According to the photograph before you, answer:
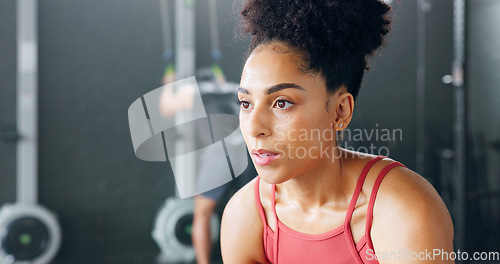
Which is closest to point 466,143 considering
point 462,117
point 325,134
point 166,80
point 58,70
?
point 462,117

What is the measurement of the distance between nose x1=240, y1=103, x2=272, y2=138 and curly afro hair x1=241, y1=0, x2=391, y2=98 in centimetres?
12

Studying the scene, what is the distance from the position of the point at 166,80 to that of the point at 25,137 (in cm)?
70

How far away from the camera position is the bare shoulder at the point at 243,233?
1.06 metres

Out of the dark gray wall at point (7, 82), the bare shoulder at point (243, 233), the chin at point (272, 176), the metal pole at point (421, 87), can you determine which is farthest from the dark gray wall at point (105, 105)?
the chin at point (272, 176)

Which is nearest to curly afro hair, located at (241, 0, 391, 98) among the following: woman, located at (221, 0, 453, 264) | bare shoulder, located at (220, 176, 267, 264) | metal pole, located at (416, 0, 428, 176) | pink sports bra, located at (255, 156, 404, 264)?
woman, located at (221, 0, 453, 264)

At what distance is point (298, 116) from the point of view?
0.89 m

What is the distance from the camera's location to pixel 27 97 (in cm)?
216

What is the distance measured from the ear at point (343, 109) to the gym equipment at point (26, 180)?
1.70 metres

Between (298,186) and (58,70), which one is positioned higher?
(58,70)

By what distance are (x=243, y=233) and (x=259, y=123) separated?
303 mm

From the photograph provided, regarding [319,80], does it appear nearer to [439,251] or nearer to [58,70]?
[439,251]

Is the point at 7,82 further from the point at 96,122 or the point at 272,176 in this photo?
the point at 272,176

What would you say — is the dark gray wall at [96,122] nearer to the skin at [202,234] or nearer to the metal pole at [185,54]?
the metal pole at [185,54]

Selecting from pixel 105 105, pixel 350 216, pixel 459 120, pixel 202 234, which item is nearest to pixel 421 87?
pixel 459 120
